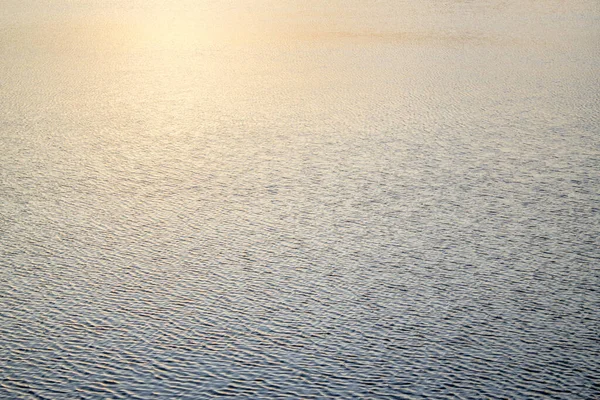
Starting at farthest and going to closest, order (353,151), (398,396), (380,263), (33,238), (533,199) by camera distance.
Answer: (353,151) < (533,199) < (33,238) < (380,263) < (398,396)

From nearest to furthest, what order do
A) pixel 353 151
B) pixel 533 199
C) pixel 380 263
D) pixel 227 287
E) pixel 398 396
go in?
pixel 398 396 → pixel 227 287 → pixel 380 263 → pixel 533 199 → pixel 353 151

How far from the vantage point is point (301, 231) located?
165 centimetres

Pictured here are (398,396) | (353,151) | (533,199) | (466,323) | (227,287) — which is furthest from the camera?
(353,151)

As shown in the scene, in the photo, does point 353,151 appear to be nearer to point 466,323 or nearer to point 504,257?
point 504,257

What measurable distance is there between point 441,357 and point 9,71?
9.88 feet

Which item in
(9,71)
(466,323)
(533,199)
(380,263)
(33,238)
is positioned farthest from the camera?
(9,71)

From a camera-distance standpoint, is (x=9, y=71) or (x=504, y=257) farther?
(x=9, y=71)

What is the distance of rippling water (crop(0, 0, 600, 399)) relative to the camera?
3.63ft

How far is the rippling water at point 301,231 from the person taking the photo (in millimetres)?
1107

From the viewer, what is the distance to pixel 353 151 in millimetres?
2252

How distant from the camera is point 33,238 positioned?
161 centimetres

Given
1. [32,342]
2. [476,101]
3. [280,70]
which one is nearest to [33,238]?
[32,342]

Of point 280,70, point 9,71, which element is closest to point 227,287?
point 280,70

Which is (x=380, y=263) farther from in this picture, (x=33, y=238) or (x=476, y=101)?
(x=476, y=101)
